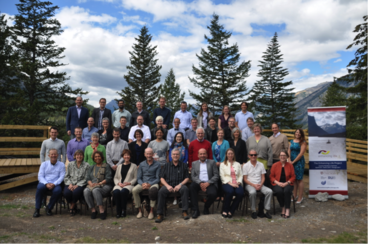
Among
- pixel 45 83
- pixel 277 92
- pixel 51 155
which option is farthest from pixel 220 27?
pixel 51 155

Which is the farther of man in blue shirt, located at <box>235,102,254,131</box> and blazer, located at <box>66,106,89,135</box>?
man in blue shirt, located at <box>235,102,254,131</box>

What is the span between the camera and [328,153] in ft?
23.0

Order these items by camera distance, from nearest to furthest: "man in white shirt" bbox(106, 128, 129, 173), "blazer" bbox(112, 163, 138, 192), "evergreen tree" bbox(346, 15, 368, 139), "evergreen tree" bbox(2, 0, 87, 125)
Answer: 1. "blazer" bbox(112, 163, 138, 192)
2. "man in white shirt" bbox(106, 128, 129, 173)
3. "evergreen tree" bbox(346, 15, 368, 139)
4. "evergreen tree" bbox(2, 0, 87, 125)

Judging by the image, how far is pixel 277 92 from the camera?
96.6ft

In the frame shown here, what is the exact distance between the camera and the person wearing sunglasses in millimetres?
5562

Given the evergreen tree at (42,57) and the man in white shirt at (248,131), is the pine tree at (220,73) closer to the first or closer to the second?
the evergreen tree at (42,57)

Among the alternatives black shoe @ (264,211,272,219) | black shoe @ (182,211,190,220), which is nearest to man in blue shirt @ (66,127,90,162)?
black shoe @ (182,211,190,220)

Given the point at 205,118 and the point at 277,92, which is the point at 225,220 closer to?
the point at 205,118

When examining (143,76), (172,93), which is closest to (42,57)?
(143,76)

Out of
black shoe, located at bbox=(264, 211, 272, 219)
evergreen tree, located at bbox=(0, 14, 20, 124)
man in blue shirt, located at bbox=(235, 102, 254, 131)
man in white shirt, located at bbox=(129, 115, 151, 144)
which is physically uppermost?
evergreen tree, located at bbox=(0, 14, 20, 124)

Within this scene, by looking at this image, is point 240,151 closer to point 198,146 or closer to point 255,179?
point 255,179

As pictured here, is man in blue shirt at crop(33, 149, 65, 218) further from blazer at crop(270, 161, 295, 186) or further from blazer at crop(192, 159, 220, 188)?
blazer at crop(270, 161, 295, 186)

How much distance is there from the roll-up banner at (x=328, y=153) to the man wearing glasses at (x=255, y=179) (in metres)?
2.31

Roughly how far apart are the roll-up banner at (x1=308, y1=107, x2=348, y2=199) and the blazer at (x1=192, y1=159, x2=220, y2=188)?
10.5 ft
